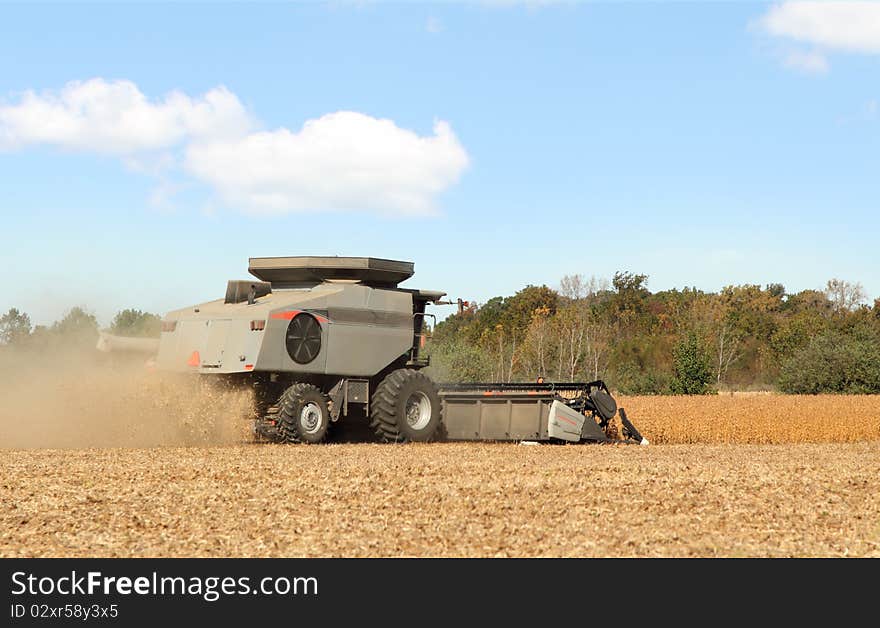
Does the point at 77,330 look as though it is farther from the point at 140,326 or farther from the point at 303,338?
the point at 303,338

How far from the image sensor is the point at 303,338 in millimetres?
17141

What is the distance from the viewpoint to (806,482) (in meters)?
12.2

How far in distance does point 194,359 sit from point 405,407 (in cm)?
352

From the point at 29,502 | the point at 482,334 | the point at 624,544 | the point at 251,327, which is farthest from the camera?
the point at 482,334

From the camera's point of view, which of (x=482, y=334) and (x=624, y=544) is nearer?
(x=624, y=544)

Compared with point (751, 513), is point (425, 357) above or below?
above

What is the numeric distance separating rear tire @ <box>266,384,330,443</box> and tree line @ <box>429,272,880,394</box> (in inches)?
956

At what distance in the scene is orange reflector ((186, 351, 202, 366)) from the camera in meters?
17.0

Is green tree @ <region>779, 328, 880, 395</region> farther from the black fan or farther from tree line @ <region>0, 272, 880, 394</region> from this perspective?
the black fan

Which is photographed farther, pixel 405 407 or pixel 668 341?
pixel 668 341

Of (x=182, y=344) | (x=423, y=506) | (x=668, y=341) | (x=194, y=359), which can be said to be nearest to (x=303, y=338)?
(x=194, y=359)
